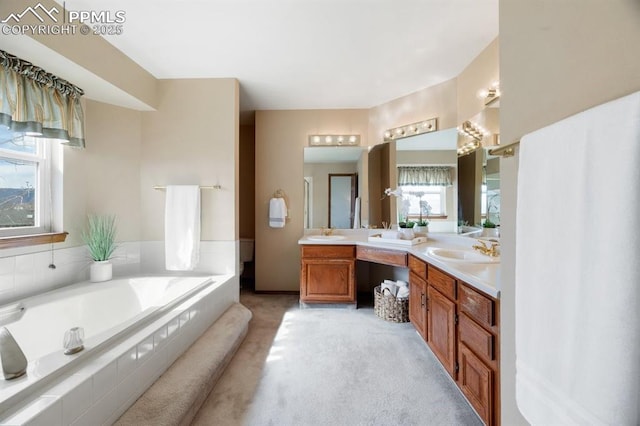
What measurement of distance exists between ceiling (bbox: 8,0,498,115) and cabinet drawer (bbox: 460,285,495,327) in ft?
5.79

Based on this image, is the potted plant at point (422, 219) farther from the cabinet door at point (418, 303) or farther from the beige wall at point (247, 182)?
the beige wall at point (247, 182)

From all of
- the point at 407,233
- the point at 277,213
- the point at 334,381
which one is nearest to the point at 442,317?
the point at 334,381

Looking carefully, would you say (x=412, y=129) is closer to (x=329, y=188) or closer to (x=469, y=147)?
(x=469, y=147)

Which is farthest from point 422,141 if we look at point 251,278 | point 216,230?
point 251,278

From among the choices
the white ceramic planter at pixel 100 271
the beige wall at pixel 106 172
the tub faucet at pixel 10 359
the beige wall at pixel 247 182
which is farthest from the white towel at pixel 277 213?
the tub faucet at pixel 10 359

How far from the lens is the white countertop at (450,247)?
3.89ft

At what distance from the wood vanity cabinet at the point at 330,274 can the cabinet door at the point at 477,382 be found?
4.68 feet

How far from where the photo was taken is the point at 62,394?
0.89 m

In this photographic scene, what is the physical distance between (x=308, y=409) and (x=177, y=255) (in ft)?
5.76

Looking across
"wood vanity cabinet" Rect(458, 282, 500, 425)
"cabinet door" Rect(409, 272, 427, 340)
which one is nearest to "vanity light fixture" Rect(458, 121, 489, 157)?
"cabinet door" Rect(409, 272, 427, 340)

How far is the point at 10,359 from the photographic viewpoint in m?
0.92

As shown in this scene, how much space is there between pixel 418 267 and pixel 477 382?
875mm

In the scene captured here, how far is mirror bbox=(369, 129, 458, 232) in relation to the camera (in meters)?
2.49

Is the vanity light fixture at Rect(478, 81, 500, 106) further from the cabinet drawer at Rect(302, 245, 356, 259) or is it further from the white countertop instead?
the cabinet drawer at Rect(302, 245, 356, 259)
